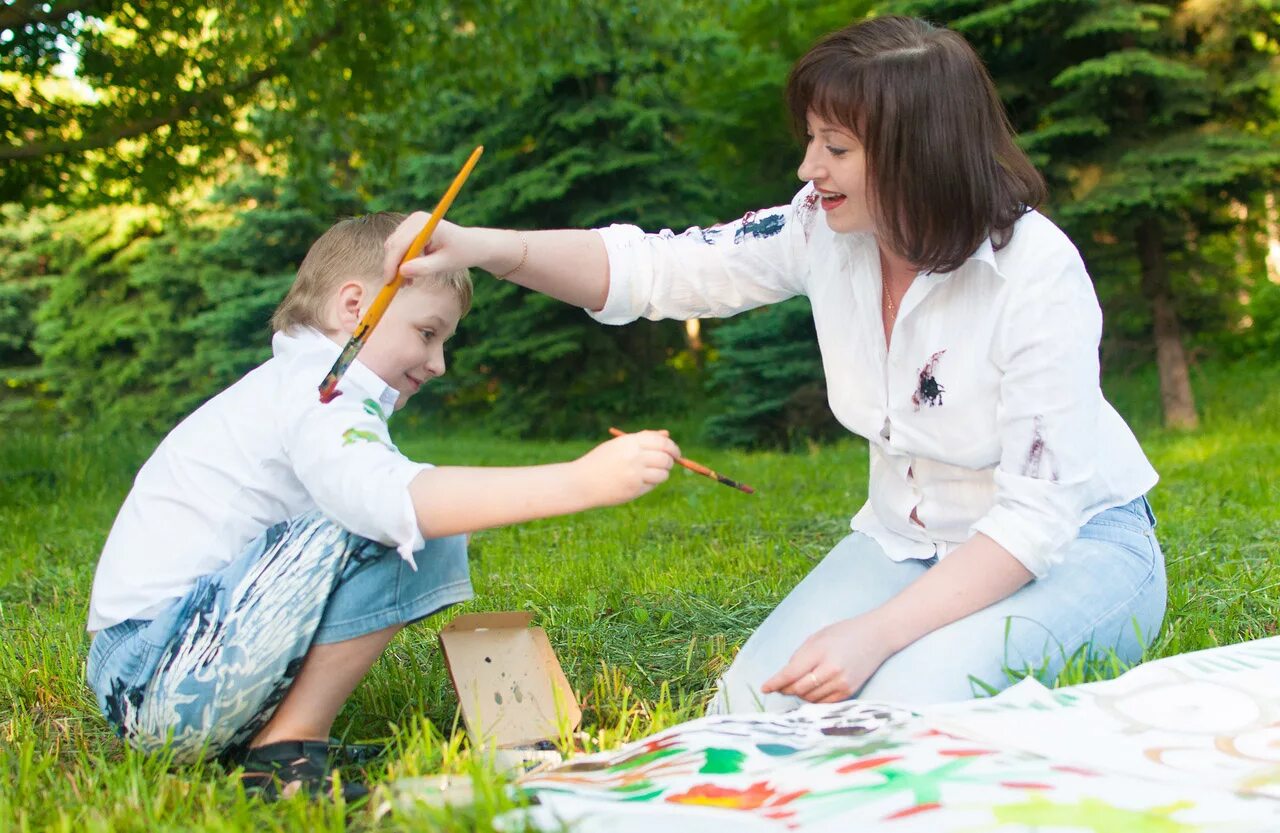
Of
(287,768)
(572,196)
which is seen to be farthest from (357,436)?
(572,196)

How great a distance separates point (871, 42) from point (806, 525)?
8.74ft

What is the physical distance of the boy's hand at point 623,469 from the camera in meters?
1.75

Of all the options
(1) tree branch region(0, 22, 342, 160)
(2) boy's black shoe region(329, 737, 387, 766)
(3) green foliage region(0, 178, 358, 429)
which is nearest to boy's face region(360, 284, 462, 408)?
(2) boy's black shoe region(329, 737, 387, 766)

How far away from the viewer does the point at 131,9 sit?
784cm

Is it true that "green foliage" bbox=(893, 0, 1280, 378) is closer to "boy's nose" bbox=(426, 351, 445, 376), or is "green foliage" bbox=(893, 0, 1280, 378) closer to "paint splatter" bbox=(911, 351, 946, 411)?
"paint splatter" bbox=(911, 351, 946, 411)

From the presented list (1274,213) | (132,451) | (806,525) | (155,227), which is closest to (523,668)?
(806,525)

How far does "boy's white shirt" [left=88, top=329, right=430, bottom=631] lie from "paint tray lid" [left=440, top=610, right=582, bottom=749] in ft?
1.10

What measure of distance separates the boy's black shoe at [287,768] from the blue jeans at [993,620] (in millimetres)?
747

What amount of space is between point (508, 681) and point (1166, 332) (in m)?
6.91

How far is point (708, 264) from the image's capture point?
257 cm

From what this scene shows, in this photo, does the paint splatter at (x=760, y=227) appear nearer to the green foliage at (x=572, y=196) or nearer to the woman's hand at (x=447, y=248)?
the woman's hand at (x=447, y=248)

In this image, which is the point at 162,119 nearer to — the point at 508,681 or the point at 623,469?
the point at 508,681

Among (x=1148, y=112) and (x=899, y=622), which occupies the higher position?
(x=1148, y=112)

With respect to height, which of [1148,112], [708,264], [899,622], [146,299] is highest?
[146,299]
